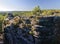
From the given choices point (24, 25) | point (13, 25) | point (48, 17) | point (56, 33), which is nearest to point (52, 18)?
point (48, 17)

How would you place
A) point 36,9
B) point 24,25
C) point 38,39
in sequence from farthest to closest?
point 36,9
point 24,25
point 38,39

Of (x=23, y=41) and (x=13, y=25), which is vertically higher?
(x=13, y=25)

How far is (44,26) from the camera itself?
9188 mm

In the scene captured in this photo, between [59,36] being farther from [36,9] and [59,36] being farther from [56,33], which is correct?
[36,9]

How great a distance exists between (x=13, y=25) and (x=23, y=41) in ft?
4.26

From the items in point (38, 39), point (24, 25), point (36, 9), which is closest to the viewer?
point (38, 39)

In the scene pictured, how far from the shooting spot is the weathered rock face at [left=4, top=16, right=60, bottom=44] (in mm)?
9055

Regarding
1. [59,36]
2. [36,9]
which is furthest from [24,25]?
[36,9]

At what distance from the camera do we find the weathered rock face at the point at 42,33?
29.7 feet

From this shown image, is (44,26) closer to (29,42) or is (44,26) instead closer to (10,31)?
(29,42)

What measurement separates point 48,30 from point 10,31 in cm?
219

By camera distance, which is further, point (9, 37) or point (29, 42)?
point (9, 37)

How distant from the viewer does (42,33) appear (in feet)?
29.8

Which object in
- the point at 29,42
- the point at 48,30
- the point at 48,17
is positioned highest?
the point at 48,17
